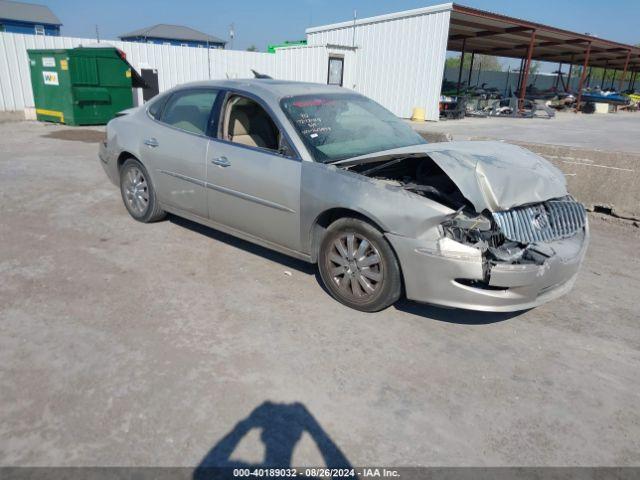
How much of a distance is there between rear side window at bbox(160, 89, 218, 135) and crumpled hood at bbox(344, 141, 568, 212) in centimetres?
193

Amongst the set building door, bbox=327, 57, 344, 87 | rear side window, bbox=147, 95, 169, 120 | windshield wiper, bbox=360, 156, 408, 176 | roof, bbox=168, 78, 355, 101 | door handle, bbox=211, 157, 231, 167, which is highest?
building door, bbox=327, 57, 344, 87

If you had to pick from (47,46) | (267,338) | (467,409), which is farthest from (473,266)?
(47,46)

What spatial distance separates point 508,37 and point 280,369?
26.5m

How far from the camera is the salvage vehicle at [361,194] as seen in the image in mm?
3162

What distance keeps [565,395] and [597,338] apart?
0.86 metres

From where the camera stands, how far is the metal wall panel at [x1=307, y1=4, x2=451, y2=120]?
17750mm

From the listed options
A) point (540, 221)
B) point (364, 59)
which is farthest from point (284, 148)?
point (364, 59)

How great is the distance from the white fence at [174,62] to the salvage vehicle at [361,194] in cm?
876

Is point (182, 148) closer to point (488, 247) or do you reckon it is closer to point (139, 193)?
point (139, 193)

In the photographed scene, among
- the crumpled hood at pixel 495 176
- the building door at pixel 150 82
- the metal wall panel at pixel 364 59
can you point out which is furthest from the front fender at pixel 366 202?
the building door at pixel 150 82

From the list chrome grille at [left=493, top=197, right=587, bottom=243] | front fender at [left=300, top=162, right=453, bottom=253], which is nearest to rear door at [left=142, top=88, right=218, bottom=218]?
front fender at [left=300, top=162, right=453, bottom=253]

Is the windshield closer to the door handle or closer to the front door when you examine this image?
the front door

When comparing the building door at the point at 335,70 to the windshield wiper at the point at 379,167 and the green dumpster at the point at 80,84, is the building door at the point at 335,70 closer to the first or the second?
the green dumpster at the point at 80,84

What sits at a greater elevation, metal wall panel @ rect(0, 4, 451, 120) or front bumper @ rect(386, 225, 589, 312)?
metal wall panel @ rect(0, 4, 451, 120)
